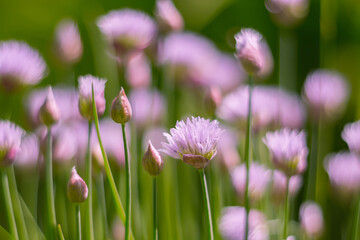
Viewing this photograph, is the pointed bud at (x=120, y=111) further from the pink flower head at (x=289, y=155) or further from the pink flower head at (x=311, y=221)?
the pink flower head at (x=311, y=221)

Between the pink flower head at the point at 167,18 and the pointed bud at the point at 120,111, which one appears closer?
the pointed bud at the point at 120,111

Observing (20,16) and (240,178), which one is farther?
(20,16)

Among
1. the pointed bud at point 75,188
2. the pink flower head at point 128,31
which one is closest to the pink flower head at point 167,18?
the pink flower head at point 128,31

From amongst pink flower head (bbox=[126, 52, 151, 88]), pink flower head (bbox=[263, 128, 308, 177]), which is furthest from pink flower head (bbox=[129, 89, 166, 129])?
pink flower head (bbox=[263, 128, 308, 177])

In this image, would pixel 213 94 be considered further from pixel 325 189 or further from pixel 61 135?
pixel 325 189

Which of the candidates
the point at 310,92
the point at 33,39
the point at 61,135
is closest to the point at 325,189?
the point at 310,92

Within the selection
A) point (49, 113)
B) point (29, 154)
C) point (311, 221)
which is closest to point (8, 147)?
point (49, 113)

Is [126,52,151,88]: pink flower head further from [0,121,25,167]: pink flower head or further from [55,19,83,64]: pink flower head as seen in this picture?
[0,121,25,167]: pink flower head
